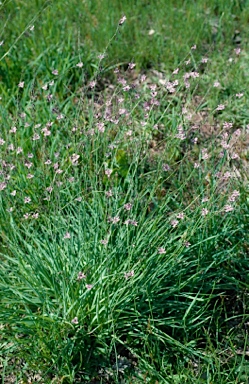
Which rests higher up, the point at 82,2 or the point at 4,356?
the point at 82,2

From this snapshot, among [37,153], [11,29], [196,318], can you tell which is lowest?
[196,318]

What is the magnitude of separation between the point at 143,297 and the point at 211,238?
45cm

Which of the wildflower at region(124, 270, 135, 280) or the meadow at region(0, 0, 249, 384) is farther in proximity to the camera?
the meadow at region(0, 0, 249, 384)

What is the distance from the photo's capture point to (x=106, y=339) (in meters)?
2.94

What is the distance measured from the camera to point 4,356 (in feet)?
9.79

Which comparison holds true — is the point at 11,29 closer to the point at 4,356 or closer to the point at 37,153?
the point at 37,153

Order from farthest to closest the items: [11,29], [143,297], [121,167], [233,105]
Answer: [11,29], [233,105], [121,167], [143,297]

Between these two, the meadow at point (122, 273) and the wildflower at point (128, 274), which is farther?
the meadow at point (122, 273)

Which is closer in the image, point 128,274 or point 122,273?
point 128,274

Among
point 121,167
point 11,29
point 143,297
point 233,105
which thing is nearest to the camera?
point 143,297

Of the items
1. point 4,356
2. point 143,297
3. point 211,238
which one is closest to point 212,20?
point 211,238

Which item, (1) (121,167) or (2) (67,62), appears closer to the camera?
(1) (121,167)

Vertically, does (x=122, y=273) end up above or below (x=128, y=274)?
below

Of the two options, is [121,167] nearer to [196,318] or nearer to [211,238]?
[211,238]
